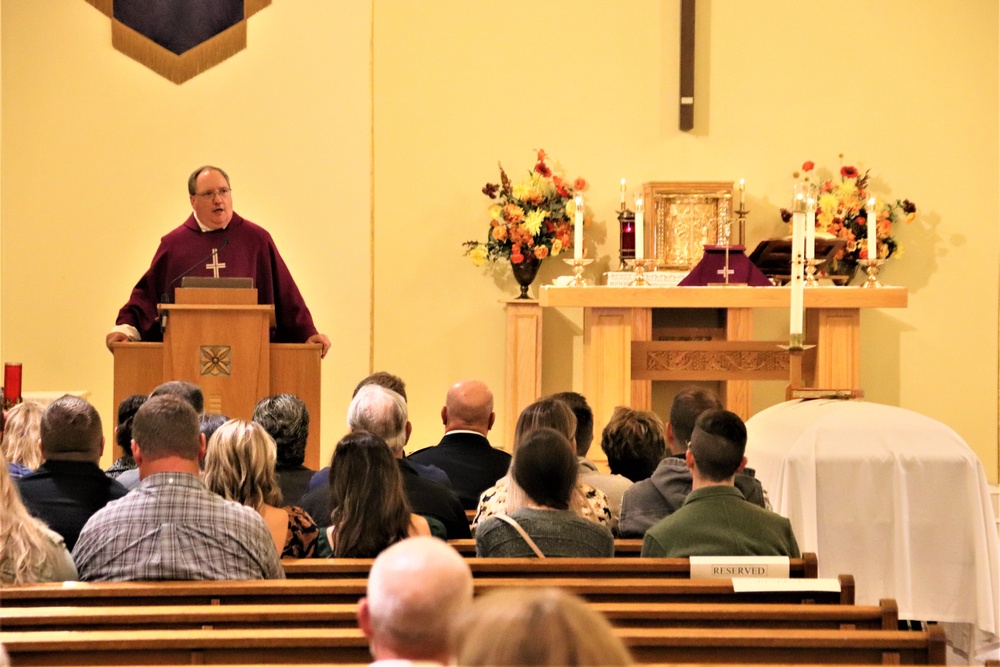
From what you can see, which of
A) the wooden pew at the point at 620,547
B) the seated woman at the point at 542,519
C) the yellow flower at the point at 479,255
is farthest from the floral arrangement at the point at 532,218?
the seated woman at the point at 542,519

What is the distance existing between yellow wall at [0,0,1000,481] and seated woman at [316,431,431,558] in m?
6.00

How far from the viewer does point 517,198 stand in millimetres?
9234

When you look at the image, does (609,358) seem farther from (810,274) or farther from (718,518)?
(718,518)

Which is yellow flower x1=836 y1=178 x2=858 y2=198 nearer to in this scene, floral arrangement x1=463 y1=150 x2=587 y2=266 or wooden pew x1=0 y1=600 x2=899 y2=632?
floral arrangement x1=463 y1=150 x2=587 y2=266

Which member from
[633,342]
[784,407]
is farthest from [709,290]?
[784,407]

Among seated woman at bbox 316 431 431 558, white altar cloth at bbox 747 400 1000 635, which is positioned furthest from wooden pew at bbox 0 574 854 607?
white altar cloth at bbox 747 400 1000 635

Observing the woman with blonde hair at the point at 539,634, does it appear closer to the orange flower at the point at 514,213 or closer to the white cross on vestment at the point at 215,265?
the white cross on vestment at the point at 215,265

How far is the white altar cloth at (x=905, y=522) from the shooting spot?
4711 mm

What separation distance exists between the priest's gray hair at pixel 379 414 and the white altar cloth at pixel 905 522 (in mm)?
1536

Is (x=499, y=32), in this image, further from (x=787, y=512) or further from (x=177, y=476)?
(x=177, y=476)

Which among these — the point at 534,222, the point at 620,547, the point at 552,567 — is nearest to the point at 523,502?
the point at 552,567

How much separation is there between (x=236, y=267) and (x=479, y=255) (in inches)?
102

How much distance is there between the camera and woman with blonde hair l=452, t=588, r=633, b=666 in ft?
4.55

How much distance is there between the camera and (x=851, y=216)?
9.28 m
